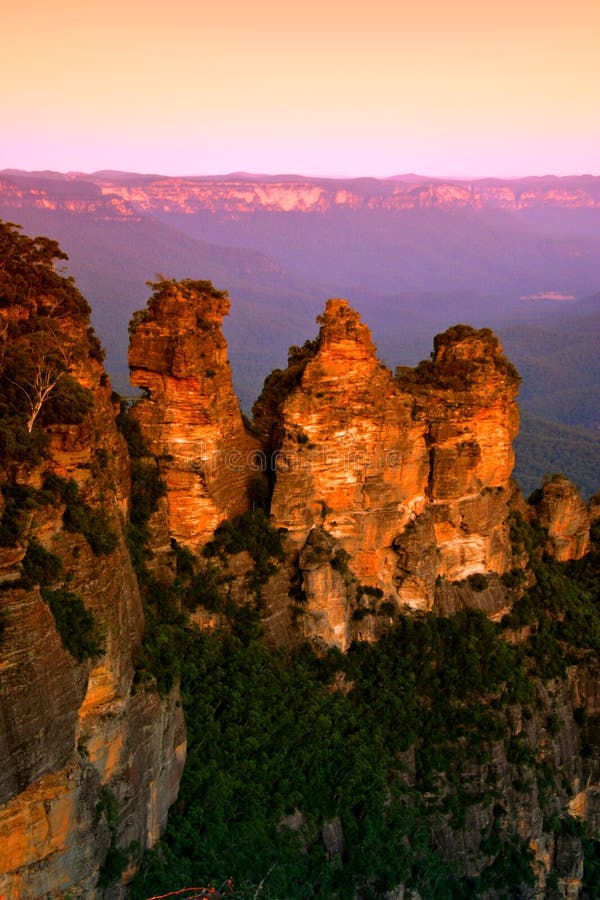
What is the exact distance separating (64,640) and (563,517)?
794 inches

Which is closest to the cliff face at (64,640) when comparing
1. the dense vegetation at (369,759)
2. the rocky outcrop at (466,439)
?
the dense vegetation at (369,759)

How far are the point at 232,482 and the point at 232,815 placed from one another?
26.8ft

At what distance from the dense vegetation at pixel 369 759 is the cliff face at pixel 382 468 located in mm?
1602

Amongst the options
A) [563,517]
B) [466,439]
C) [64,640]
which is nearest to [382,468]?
[466,439]

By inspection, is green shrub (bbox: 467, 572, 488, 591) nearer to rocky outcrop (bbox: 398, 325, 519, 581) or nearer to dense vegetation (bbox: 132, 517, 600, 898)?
rocky outcrop (bbox: 398, 325, 519, 581)

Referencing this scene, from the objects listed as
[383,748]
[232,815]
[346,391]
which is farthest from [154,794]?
[346,391]

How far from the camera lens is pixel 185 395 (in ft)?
65.3

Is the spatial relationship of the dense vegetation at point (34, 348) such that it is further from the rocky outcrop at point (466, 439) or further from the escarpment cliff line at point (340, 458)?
the rocky outcrop at point (466, 439)

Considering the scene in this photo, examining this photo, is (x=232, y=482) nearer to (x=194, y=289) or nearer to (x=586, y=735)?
(x=194, y=289)

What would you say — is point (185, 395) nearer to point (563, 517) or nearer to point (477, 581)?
point (477, 581)

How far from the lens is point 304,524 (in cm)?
2211

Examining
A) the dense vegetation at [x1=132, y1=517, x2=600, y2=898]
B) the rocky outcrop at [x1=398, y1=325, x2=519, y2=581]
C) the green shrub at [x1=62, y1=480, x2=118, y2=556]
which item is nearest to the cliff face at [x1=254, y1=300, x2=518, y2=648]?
the rocky outcrop at [x1=398, y1=325, x2=519, y2=581]

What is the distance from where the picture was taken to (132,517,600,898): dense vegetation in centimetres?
1791

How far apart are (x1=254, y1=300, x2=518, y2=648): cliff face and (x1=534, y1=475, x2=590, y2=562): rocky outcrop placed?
2.62m
